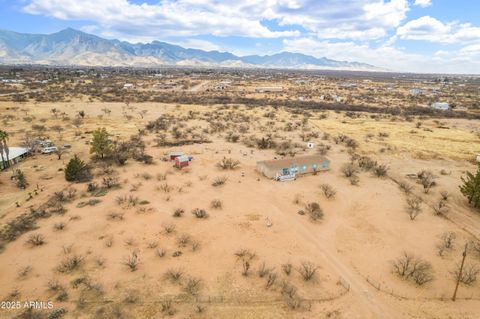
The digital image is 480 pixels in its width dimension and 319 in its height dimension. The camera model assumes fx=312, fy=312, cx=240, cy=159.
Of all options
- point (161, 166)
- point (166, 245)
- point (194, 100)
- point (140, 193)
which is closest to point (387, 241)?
point (166, 245)

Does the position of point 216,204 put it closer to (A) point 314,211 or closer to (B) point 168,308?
(A) point 314,211

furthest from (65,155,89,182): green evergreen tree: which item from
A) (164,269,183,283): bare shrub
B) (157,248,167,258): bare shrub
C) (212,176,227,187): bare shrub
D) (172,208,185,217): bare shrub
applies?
(164,269,183,283): bare shrub

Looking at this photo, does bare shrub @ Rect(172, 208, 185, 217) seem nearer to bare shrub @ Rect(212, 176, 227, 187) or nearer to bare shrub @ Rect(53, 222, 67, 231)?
bare shrub @ Rect(212, 176, 227, 187)

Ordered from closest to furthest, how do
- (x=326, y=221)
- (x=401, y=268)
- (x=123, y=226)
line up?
1. (x=401, y=268)
2. (x=123, y=226)
3. (x=326, y=221)

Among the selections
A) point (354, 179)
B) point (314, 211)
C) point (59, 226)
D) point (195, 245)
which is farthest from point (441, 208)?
point (59, 226)

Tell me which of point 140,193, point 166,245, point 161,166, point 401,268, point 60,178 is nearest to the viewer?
point 401,268

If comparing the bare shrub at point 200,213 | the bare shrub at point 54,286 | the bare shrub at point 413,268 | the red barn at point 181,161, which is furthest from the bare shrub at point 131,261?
the red barn at point 181,161

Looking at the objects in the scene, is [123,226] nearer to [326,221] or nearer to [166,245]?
[166,245]
